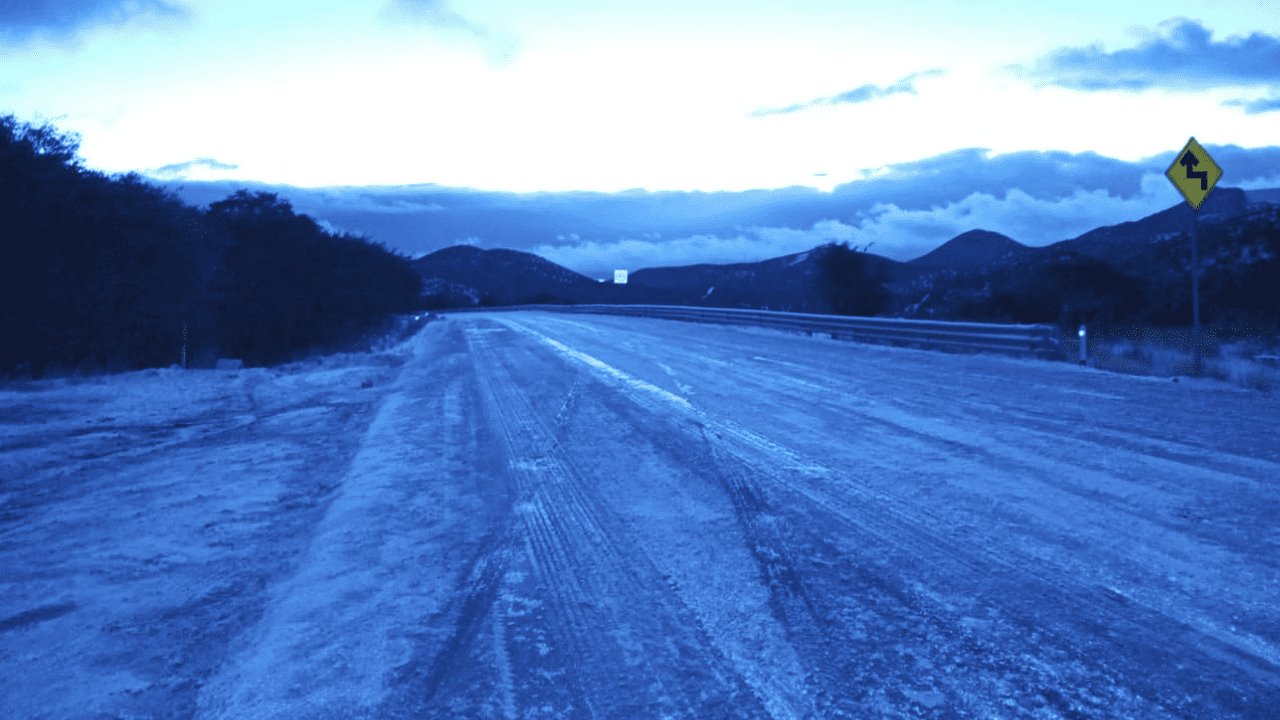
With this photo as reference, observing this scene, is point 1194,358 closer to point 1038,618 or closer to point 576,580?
point 1038,618

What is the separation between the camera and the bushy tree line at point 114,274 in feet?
67.4

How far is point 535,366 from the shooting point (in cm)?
1806

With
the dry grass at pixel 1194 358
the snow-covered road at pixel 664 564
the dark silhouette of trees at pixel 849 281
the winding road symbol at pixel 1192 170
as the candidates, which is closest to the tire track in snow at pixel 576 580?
the snow-covered road at pixel 664 564

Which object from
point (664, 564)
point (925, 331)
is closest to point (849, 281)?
point (925, 331)

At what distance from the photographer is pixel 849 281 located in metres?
43.8

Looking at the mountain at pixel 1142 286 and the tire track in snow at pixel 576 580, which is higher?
the mountain at pixel 1142 286

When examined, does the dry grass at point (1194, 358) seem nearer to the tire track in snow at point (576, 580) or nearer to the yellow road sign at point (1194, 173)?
the yellow road sign at point (1194, 173)

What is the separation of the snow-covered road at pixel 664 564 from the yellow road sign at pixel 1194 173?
6242 millimetres

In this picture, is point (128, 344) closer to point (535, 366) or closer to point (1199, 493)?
point (535, 366)

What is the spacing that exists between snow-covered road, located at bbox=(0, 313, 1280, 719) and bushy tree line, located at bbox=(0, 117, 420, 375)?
39.9 ft

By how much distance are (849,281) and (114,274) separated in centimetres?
3209

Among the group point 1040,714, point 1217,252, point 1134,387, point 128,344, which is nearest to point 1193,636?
point 1040,714

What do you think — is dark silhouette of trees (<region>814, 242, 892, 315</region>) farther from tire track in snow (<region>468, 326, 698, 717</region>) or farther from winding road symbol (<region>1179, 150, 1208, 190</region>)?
tire track in snow (<region>468, 326, 698, 717</region>)

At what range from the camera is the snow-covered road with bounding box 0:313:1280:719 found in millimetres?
3582
